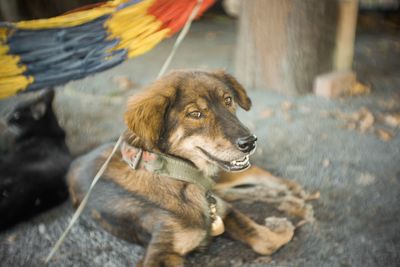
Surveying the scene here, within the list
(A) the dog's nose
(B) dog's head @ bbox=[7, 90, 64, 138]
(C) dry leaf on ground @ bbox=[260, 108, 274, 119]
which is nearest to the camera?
(A) the dog's nose

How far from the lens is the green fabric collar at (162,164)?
245 cm

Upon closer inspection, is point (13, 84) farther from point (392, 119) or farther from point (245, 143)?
point (392, 119)

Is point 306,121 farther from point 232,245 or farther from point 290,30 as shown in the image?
point 232,245

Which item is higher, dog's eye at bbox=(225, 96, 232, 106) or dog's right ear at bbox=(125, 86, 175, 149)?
dog's right ear at bbox=(125, 86, 175, 149)

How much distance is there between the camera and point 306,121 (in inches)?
168

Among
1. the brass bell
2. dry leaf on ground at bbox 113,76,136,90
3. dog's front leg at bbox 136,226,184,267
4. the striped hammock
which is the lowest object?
dry leaf on ground at bbox 113,76,136,90

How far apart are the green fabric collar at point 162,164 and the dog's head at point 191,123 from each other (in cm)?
5

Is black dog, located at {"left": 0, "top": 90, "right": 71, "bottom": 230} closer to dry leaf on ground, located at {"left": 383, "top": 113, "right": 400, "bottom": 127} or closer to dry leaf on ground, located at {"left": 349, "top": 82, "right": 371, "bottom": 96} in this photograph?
dry leaf on ground, located at {"left": 383, "top": 113, "right": 400, "bottom": 127}

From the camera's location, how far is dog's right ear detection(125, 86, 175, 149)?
2.32m

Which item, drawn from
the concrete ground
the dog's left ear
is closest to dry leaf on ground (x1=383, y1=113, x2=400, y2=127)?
the concrete ground

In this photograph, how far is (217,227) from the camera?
2588 mm

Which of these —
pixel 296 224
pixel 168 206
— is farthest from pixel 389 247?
pixel 168 206

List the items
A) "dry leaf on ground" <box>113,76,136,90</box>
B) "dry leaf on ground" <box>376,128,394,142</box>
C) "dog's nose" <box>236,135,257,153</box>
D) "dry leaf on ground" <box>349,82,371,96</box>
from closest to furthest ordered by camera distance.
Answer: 1. "dog's nose" <box>236,135,257,153</box>
2. "dry leaf on ground" <box>376,128,394,142</box>
3. "dry leaf on ground" <box>349,82,371,96</box>
4. "dry leaf on ground" <box>113,76,136,90</box>

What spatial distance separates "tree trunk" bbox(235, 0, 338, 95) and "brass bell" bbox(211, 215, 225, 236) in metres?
2.62
